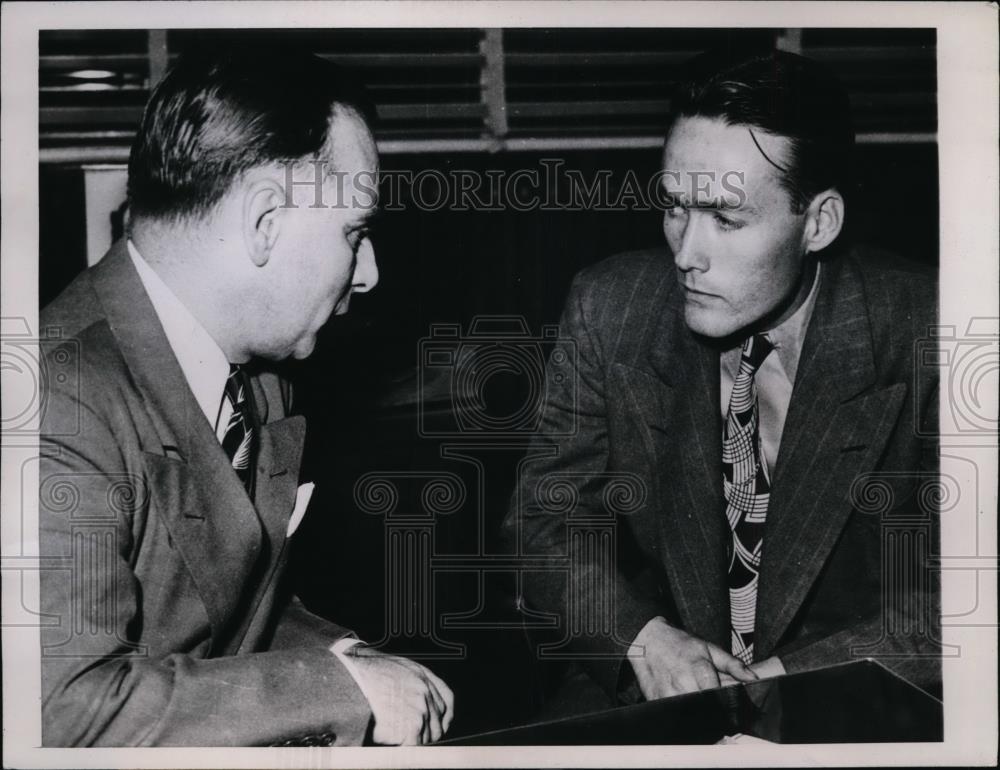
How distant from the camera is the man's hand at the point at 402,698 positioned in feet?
8.43

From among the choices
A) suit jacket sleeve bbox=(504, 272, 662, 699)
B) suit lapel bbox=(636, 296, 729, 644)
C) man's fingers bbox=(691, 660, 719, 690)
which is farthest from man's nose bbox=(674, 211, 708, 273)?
man's fingers bbox=(691, 660, 719, 690)

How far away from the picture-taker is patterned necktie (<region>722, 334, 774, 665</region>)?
2.63 metres

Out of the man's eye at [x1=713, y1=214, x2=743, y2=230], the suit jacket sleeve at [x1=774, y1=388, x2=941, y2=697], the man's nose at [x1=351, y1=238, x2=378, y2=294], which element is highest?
the man's eye at [x1=713, y1=214, x2=743, y2=230]

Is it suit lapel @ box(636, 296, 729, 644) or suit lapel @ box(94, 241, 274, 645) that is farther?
suit lapel @ box(636, 296, 729, 644)

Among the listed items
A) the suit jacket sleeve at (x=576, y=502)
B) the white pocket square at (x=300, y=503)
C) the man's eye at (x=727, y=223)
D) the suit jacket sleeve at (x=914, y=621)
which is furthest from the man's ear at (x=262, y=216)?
the suit jacket sleeve at (x=914, y=621)

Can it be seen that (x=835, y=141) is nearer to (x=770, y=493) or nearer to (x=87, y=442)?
(x=770, y=493)

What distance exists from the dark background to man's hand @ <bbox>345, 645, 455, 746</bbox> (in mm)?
36

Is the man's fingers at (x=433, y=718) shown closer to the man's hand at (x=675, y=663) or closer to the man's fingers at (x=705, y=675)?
the man's hand at (x=675, y=663)

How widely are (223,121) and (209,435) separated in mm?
678

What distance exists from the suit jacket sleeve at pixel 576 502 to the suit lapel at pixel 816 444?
0.95 feet

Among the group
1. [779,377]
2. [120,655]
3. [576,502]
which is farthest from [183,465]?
[779,377]

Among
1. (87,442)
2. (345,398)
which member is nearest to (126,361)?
(87,442)

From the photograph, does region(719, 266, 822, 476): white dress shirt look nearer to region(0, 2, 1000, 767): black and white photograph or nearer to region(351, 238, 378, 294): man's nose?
region(0, 2, 1000, 767): black and white photograph

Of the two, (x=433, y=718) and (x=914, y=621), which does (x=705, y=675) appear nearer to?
(x=914, y=621)
